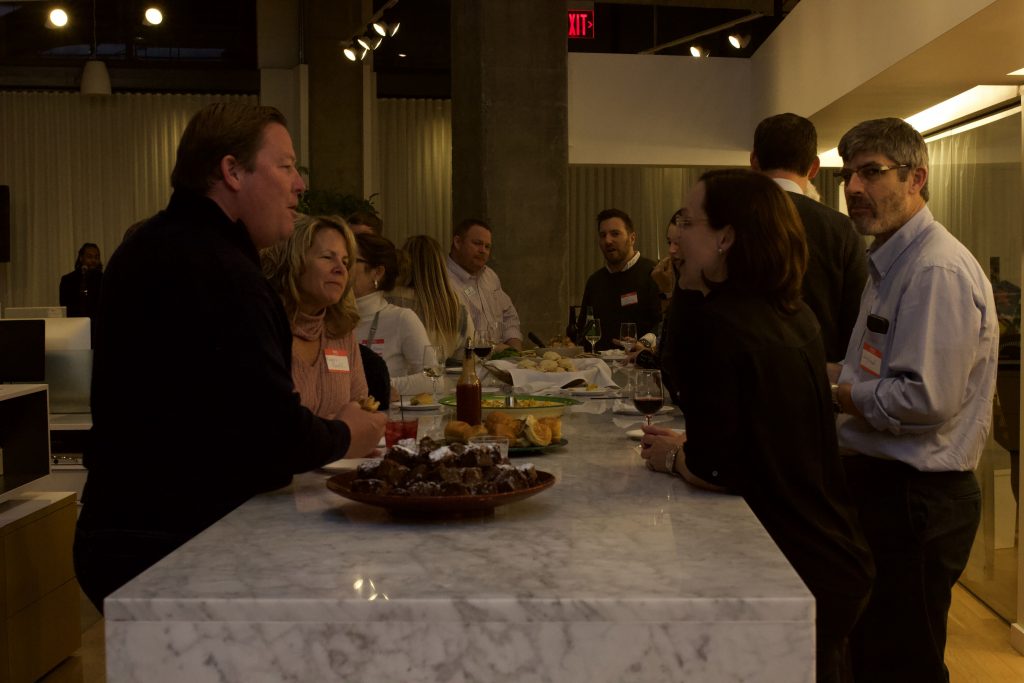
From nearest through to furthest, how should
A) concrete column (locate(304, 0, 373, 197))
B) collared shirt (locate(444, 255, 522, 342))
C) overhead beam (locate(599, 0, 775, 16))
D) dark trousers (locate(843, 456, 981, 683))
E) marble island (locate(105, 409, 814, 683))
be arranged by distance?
marble island (locate(105, 409, 814, 683)) < dark trousers (locate(843, 456, 981, 683)) < collared shirt (locate(444, 255, 522, 342)) < overhead beam (locate(599, 0, 775, 16)) < concrete column (locate(304, 0, 373, 197))

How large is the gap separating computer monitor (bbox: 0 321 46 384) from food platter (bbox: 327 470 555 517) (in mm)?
3095

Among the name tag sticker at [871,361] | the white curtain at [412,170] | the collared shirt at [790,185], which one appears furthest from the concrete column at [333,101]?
the name tag sticker at [871,361]

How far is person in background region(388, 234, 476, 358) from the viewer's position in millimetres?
4926

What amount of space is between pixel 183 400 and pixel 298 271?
106cm

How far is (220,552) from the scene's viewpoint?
1624mm

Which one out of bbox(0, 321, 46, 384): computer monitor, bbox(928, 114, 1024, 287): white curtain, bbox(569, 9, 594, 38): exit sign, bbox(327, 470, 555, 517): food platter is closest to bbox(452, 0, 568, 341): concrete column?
bbox(928, 114, 1024, 287): white curtain

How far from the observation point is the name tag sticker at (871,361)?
2719 mm

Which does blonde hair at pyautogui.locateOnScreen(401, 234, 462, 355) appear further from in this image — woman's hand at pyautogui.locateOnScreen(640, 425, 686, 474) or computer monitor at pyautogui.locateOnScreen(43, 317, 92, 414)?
woman's hand at pyautogui.locateOnScreen(640, 425, 686, 474)

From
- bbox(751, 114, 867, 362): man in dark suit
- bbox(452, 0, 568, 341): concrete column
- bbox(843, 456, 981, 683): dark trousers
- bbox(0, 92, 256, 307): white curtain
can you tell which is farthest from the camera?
bbox(0, 92, 256, 307): white curtain

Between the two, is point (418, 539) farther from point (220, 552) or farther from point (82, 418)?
point (82, 418)

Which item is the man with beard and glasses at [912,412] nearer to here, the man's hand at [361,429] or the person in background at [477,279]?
the man's hand at [361,429]

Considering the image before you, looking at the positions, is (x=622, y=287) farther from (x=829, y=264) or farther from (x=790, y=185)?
(x=829, y=264)

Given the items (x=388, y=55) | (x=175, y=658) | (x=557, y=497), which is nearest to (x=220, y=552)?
(x=175, y=658)

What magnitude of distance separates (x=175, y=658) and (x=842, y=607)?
3.73 ft
